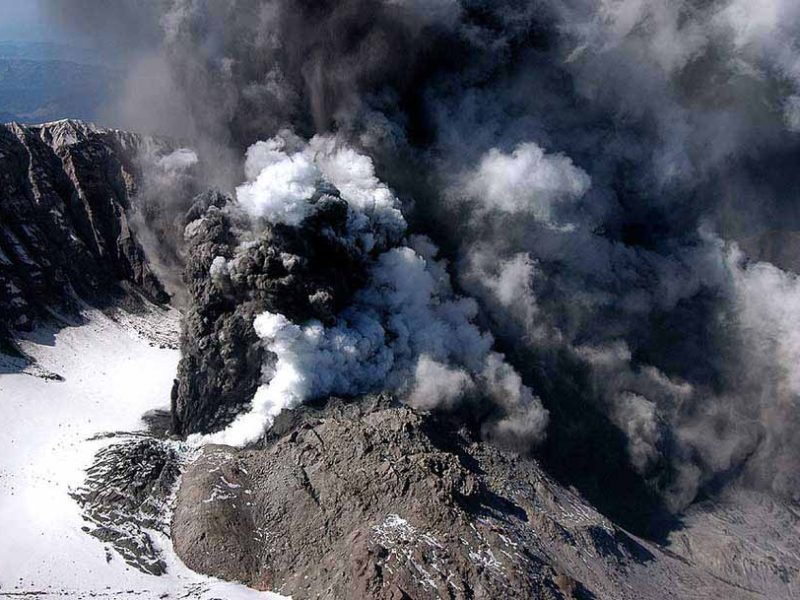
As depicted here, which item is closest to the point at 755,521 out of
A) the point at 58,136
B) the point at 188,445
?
the point at 188,445

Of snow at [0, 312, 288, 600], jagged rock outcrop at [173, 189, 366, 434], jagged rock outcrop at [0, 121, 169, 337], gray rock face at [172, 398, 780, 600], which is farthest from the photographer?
jagged rock outcrop at [0, 121, 169, 337]

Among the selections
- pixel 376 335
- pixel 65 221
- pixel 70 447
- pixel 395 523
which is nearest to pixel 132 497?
pixel 70 447

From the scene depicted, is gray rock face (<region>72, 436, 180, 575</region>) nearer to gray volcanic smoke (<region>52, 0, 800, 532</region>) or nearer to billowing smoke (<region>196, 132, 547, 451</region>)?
billowing smoke (<region>196, 132, 547, 451</region>)

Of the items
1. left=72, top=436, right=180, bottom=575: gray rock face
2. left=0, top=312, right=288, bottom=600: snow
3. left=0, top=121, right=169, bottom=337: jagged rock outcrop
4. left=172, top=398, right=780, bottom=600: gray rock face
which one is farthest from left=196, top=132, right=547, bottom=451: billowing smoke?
left=0, top=121, right=169, bottom=337: jagged rock outcrop

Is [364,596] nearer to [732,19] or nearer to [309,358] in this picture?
[309,358]

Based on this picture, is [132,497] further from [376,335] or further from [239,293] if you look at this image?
[376,335]

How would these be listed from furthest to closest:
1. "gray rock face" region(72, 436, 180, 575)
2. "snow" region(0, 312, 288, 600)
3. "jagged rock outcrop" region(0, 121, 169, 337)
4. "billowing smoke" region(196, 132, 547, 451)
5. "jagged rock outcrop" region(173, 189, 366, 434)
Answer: "jagged rock outcrop" region(0, 121, 169, 337), "jagged rock outcrop" region(173, 189, 366, 434), "billowing smoke" region(196, 132, 547, 451), "gray rock face" region(72, 436, 180, 575), "snow" region(0, 312, 288, 600)

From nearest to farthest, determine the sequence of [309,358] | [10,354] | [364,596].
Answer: [364,596] → [309,358] → [10,354]
